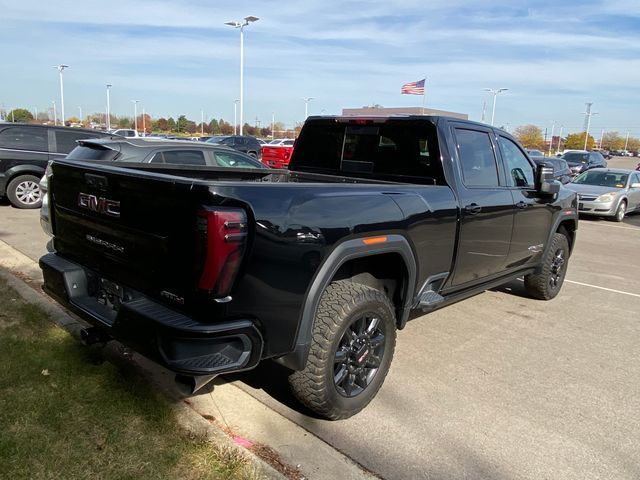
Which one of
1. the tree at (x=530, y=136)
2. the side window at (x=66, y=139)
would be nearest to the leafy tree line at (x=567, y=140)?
the tree at (x=530, y=136)

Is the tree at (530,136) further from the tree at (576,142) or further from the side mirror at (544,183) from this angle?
the side mirror at (544,183)

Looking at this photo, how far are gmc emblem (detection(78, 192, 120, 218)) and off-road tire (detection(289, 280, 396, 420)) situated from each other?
1260mm

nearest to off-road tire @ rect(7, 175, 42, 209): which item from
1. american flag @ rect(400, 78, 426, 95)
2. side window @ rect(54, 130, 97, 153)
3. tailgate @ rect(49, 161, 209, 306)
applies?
side window @ rect(54, 130, 97, 153)

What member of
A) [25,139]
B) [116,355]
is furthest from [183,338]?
[25,139]

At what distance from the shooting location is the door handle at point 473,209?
4.12m

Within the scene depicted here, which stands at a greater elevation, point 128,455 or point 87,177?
point 87,177

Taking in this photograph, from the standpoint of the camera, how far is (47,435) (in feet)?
9.18

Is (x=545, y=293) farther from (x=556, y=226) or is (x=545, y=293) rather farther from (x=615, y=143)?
(x=615, y=143)

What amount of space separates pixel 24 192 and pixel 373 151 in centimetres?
945

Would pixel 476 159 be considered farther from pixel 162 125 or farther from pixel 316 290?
pixel 162 125

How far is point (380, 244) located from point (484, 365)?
68.2 inches

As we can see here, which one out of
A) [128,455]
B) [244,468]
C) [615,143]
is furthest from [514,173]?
[615,143]

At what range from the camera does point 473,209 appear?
4.18 meters

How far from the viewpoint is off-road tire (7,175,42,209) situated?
1098cm
